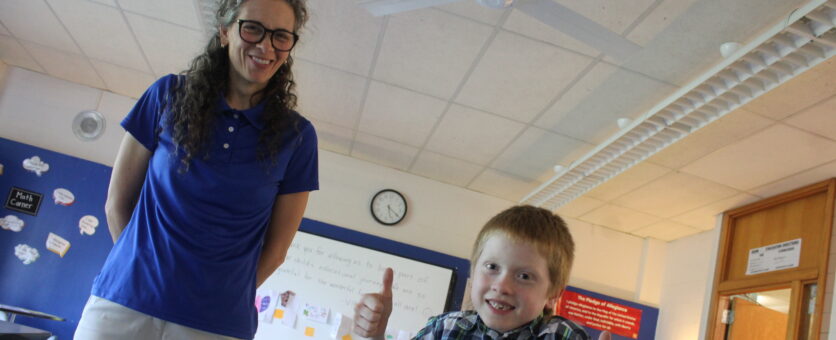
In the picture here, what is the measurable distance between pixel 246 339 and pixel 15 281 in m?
5.06

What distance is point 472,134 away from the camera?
5.00 m

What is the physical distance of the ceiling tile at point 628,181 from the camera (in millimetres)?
4809

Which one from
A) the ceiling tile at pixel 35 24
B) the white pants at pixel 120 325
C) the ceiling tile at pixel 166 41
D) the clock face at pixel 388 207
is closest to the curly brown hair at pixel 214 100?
the white pants at pixel 120 325

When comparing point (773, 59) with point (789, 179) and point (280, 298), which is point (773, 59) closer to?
point (789, 179)

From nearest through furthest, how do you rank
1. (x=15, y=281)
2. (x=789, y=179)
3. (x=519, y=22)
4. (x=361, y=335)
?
(x=361, y=335), (x=519, y=22), (x=789, y=179), (x=15, y=281)

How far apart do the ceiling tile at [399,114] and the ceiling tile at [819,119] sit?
2.15 m

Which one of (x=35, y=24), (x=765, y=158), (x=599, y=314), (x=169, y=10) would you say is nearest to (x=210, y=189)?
(x=169, y=10)

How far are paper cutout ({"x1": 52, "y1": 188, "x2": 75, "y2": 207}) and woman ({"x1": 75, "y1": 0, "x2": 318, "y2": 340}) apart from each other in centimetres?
484

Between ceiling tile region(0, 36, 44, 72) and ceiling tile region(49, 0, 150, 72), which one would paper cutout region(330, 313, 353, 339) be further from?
ceiling tile region(0, 36, 44, 72)

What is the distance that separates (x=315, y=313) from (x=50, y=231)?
92.4 inches

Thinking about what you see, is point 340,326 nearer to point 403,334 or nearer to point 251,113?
point 403,334

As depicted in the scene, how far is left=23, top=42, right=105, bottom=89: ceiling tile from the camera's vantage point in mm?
5203

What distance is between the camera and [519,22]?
326cm

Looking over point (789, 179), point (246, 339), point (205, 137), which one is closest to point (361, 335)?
point (246, 339)
